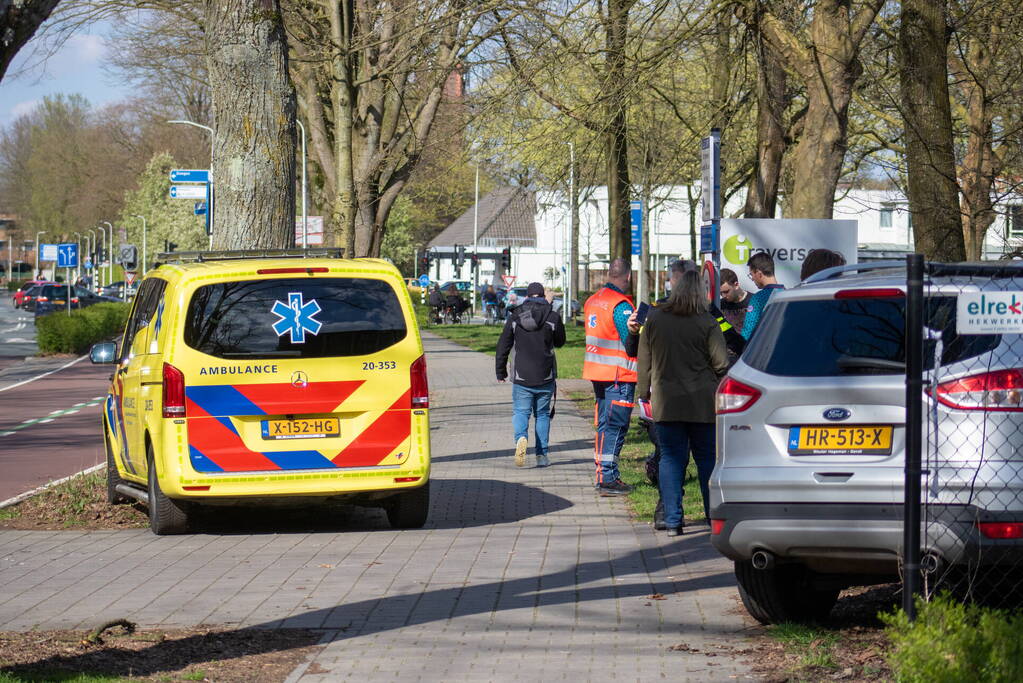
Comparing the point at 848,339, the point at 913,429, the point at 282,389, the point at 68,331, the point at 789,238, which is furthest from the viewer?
the point at 68,331

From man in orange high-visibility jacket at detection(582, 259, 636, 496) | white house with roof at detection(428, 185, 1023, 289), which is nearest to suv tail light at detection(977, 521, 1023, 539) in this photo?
man in orange high-visibility jacket at detection(582, 259, 636, 496)

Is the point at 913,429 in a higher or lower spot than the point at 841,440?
higher

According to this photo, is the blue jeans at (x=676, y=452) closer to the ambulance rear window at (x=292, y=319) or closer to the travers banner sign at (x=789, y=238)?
the ambulance rear window at (x=292, y=319)

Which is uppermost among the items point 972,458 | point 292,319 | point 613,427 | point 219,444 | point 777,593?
point 292,319

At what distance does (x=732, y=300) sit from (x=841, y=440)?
20.3ft

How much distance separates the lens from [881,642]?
6379mm

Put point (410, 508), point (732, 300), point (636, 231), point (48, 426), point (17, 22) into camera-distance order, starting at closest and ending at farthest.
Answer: point (17, 22) → point (410, 508) → point (732, 300) → point (48, 426) → point (636, 231)

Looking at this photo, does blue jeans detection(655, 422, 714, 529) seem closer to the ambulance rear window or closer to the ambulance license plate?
the ambulance rear window

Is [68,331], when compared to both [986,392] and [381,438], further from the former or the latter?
[986,392]

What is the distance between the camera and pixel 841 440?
6160 millimetres

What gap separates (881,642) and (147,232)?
3901 inches

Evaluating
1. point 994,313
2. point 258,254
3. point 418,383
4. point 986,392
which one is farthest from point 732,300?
point 994,313

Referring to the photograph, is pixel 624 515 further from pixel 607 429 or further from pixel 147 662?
pixel 147 662

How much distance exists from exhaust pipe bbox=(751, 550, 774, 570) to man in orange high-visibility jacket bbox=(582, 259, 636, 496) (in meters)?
5.41
